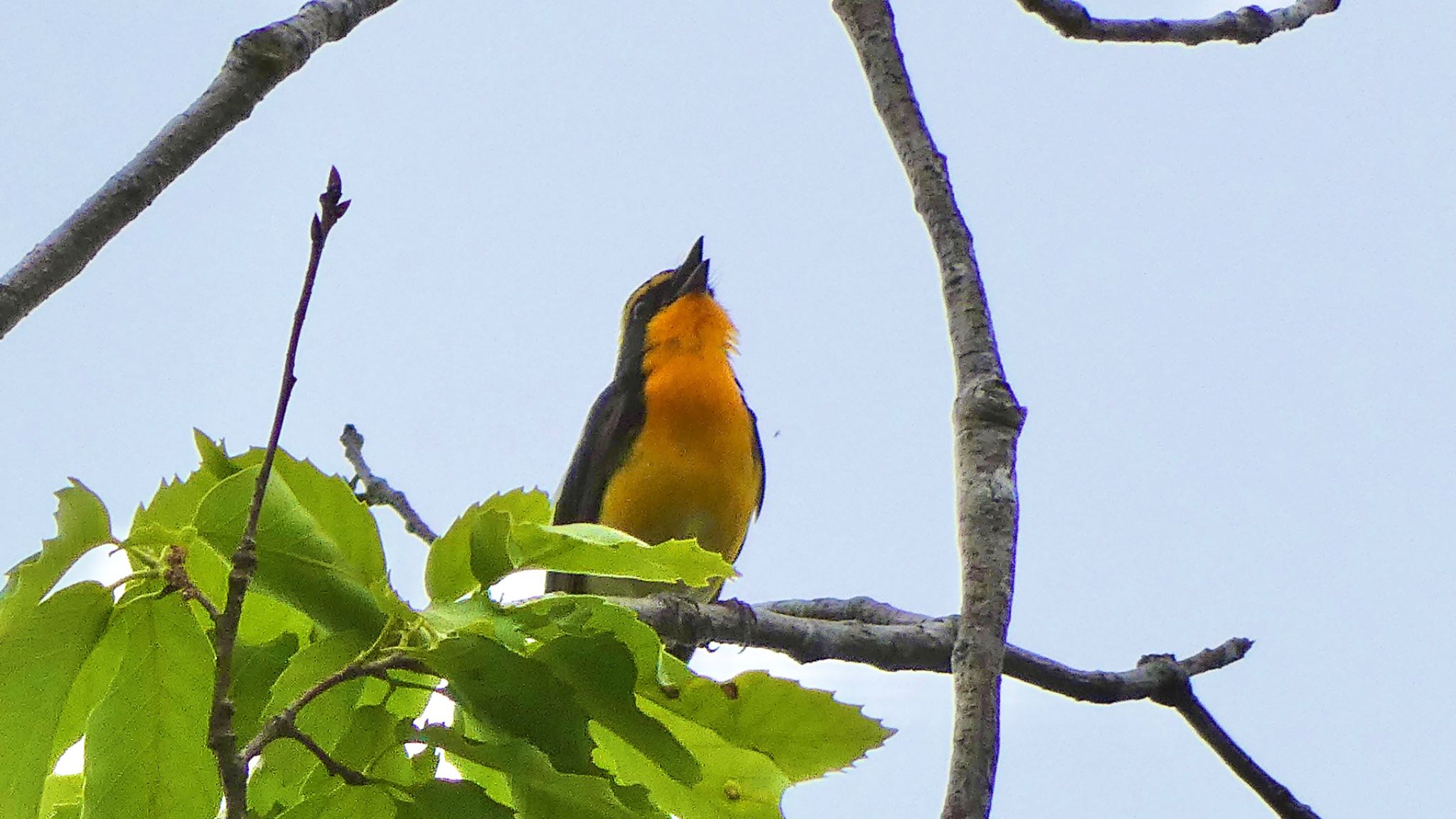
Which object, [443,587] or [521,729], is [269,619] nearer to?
[443,587]

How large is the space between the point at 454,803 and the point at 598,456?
15.8 feet

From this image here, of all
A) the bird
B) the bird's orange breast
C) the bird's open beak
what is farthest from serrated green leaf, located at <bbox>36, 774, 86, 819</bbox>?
the bird's open beak

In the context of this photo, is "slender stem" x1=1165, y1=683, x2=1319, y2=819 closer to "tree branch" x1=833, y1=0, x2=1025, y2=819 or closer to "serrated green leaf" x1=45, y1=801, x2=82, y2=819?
"tree branch" x1=833, y1=0, x2=1025, y2=819

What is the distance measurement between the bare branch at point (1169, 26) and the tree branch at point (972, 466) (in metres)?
1.02

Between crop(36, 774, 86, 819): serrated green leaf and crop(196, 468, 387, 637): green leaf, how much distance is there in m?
0.53

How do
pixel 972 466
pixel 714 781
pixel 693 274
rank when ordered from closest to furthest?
pixel 714 781, pixel 972 466, pixel 693 274

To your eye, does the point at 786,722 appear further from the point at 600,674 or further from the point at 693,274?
the point at 693,274

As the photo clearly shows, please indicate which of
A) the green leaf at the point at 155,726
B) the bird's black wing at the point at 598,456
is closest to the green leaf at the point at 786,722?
the green leaf at the point at 155,726

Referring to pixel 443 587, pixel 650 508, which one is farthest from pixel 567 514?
pixel 443 587

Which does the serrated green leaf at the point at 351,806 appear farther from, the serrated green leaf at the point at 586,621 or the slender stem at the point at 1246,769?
the slender stem at the point at 1246,769

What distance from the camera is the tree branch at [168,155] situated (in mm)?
1848

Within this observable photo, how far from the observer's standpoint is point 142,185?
203cm

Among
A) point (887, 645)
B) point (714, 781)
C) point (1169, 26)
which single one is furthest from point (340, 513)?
point (1169, 26)

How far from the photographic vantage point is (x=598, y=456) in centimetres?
649
